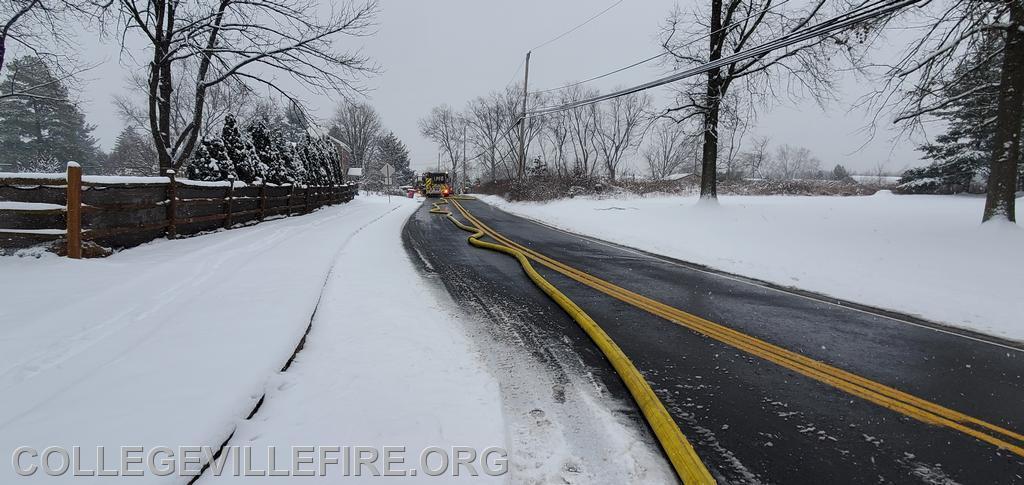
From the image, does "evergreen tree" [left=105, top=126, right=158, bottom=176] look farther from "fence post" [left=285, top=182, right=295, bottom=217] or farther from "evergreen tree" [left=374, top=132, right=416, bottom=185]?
"fence post" [left=285, top=182, right=295, bottom=217]

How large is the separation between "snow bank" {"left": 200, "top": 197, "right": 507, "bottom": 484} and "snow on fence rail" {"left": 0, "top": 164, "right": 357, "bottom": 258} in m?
4.59

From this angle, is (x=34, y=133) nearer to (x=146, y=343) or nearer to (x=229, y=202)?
(x=229, y=202)

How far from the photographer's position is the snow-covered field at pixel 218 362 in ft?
8.81

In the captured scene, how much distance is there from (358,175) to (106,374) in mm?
58440

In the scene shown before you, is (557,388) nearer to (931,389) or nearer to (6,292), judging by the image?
(931,389)

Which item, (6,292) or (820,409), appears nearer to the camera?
(820,409)

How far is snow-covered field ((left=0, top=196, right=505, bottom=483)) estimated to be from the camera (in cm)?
269

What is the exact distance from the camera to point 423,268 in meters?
8.18

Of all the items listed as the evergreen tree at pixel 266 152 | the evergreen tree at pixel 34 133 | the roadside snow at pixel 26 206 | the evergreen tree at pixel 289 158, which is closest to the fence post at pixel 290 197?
the evergreen tree at pixel 266 152

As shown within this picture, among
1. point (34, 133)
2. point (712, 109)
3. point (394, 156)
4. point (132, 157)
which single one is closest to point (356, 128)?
point (394, 156)

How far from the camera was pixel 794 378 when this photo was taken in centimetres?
Result: 378

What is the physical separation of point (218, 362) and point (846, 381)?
529 centimetres

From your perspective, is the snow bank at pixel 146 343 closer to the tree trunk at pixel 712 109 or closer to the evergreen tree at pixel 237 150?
the evergreen tree at pixel 237 150

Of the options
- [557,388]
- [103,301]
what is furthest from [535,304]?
[103,301]
